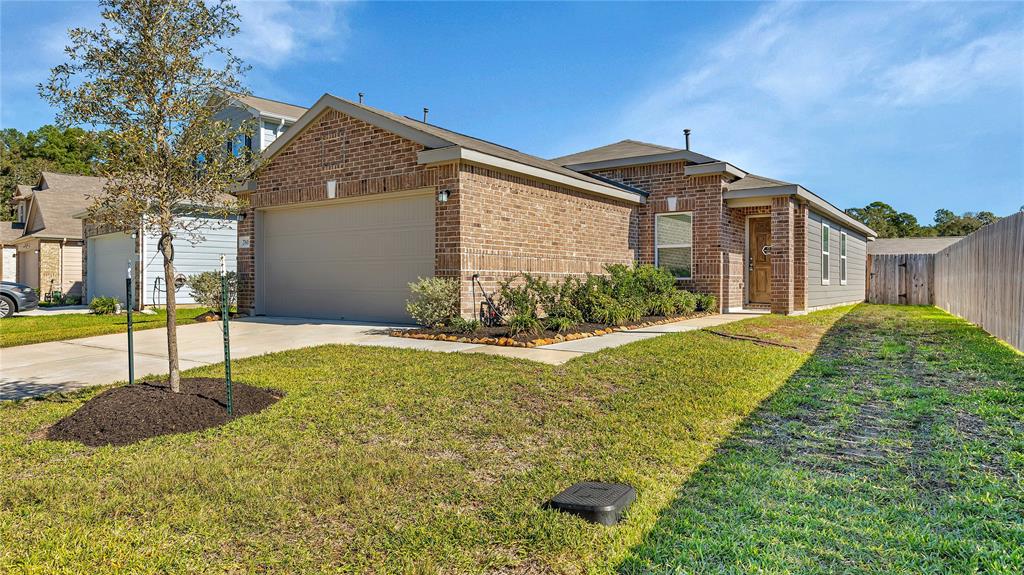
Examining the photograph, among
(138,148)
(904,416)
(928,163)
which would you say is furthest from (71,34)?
(928,163)

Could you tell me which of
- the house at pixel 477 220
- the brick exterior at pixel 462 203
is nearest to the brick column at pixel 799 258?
the house at pixel 477 220

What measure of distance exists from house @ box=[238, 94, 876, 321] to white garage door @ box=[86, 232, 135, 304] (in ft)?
24.8

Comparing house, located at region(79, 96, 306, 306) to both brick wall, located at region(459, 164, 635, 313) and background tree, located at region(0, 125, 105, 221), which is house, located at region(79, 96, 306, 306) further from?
background tree, located at region(0, 125, 105, 221)

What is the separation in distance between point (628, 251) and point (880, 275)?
12424 millimetres

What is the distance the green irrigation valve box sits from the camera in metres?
2.77

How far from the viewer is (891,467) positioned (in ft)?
11.3

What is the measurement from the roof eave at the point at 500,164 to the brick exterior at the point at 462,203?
0.57ft

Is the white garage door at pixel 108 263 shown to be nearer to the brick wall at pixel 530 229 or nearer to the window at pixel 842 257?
the brick wall at pixel 530 229

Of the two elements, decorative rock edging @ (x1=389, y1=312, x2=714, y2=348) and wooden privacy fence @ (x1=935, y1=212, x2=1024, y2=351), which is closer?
wooden privacy fence @ (x1=935, y1=212, x2=1024, y2=351)

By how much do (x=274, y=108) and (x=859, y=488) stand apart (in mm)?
20263

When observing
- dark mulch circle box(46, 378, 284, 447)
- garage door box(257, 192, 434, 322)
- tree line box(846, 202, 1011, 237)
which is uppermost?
tree line box(846, 202, 1011, 237)

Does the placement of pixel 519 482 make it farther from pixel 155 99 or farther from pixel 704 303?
pixel 704 303

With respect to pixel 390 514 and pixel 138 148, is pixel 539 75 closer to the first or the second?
pixel 138 148

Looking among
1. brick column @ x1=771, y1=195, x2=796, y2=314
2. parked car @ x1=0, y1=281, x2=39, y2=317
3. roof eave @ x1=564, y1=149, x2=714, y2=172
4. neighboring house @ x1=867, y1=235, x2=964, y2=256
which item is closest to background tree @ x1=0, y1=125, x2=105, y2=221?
parked car @ x1=0, y1=281, x2=39, y2=317
